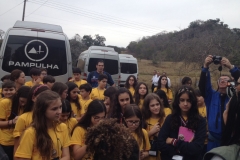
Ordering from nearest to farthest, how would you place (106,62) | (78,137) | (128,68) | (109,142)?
1. (109,142)
2. (78,137)
3. (106,62)
4. (128,68)

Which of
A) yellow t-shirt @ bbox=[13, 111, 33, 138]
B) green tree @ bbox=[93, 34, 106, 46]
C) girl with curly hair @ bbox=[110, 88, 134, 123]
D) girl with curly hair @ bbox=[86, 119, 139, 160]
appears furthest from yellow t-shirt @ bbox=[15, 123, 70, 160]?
green tree @ bbox=[93, 34, 106, 46]

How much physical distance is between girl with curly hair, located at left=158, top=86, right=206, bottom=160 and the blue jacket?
506 mm

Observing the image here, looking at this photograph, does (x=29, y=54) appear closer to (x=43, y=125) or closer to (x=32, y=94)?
(x=32, y=94)

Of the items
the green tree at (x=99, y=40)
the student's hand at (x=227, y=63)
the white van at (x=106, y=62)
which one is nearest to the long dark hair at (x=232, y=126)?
the student's hand at (x=227, y=63)

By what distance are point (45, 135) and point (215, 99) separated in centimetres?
→ 255

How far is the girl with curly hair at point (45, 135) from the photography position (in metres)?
2.49

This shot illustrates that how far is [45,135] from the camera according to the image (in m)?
2.56

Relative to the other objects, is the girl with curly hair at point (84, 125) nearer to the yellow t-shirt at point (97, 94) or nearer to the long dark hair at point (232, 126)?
the long dark hair at point (232, 126)

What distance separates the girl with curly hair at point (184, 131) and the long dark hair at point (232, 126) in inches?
56.9

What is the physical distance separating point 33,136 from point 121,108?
6.44 feet

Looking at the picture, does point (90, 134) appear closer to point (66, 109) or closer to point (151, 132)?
point (66, 109)

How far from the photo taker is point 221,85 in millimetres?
4082

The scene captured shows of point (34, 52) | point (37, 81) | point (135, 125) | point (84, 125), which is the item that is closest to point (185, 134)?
point (135, 125)

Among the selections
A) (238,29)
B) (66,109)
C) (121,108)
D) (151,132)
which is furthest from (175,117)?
(238,29)
